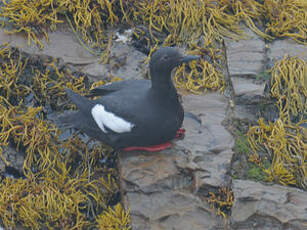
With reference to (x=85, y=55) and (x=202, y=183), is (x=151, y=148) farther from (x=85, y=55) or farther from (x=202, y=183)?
(x=85, y=55)

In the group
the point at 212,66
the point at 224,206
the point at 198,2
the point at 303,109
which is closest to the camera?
the point at 224,206

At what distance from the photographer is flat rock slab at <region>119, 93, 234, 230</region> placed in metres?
3.62

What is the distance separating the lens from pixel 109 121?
12.5ft

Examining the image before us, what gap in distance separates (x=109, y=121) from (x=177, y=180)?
671 millimetres

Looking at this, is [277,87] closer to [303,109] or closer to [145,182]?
[303,109]

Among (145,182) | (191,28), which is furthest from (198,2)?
(145,182)

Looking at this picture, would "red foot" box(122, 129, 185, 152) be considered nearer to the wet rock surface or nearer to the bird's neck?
the wet rock surface

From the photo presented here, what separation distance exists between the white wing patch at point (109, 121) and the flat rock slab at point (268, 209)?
91 cm

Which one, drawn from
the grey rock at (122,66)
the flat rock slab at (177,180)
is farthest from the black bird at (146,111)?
the grey rock at (122,66)

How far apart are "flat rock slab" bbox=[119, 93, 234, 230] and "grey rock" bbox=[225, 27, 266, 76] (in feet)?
3.09

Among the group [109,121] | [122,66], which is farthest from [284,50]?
[109,121]

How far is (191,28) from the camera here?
5223mm

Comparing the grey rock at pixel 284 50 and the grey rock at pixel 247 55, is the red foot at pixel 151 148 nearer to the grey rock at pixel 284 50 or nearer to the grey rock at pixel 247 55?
the grey rock at pixel 247 55

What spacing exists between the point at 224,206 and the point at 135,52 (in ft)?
6.31
